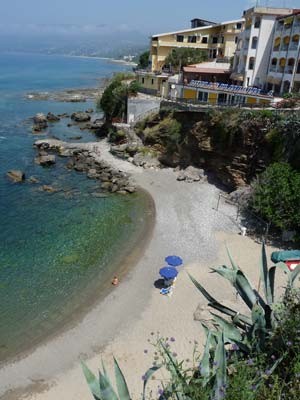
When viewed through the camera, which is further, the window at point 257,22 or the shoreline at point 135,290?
the window at point 257,22

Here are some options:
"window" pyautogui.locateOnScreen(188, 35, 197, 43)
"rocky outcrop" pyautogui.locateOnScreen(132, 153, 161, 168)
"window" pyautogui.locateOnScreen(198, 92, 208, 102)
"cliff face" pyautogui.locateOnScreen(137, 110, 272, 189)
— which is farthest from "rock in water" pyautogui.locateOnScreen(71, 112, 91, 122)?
"window" pyautogui.locateOnScreen(198, 92, 208, 102)

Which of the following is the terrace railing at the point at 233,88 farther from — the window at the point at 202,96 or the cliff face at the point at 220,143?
the cliff face at the point at 220,143

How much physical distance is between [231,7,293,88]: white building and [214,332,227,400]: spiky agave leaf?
41402 mm

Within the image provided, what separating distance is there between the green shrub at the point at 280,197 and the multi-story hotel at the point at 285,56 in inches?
654

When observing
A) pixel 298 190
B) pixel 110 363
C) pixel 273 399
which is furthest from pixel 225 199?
pixel 273 399

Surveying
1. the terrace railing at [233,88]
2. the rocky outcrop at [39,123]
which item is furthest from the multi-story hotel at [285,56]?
the rocky outcrop at [39,123]

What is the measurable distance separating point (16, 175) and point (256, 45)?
31522 millimetres

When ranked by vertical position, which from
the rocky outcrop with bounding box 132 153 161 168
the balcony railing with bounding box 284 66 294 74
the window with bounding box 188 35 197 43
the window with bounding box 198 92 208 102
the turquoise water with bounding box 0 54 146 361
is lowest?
the turquoise water with bounding box 0 54 146 361

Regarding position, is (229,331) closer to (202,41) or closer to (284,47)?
(284,47)

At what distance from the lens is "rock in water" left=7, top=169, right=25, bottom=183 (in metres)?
A: 36.1

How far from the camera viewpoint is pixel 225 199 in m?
31.6

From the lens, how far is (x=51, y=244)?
83.2 feet

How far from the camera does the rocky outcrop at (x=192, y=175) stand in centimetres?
3534

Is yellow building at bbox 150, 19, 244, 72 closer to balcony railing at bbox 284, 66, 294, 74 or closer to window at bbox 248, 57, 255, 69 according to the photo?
window at bbox 248, 57, 255, 69
